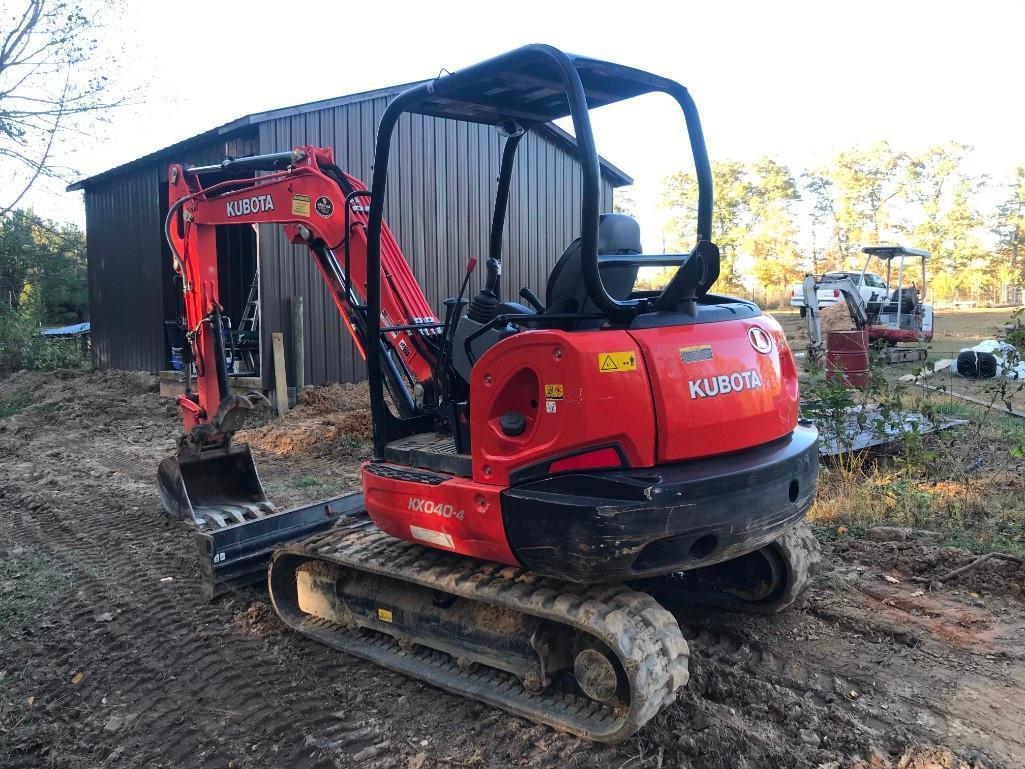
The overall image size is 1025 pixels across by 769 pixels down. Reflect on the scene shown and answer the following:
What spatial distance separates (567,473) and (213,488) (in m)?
4.16

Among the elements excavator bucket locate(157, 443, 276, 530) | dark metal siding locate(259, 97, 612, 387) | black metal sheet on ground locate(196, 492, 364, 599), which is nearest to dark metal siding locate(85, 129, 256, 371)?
dark metal siding locate(259, 97, 612, 387)

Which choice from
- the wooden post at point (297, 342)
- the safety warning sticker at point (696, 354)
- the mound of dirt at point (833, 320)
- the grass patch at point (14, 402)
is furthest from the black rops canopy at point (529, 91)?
the mound of dirt at point (833, 320)

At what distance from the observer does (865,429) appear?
22.7 feet

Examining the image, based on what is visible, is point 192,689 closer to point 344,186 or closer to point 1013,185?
point 344,186

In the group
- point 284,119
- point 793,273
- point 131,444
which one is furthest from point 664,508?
point 793,273

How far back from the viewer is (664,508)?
2.94 metres

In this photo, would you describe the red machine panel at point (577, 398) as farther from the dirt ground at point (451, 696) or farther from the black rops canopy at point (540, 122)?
the dirt ground at point (451, 696)

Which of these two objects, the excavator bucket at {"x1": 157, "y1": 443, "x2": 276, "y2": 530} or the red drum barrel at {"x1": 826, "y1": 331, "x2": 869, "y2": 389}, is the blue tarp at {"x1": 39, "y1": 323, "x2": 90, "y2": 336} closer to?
the excavator bucket at {"x1": 157, "y1": 443, "x2": 276, "y2": 530}

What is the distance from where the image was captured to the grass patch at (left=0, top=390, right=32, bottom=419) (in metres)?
14.0

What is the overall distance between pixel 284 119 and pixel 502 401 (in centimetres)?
960

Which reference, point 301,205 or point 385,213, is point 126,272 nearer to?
point 385,213

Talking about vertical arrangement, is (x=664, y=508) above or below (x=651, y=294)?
below

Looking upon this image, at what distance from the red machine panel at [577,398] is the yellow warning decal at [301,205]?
Result: 2343mm

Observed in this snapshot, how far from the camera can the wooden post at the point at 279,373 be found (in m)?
11.5
